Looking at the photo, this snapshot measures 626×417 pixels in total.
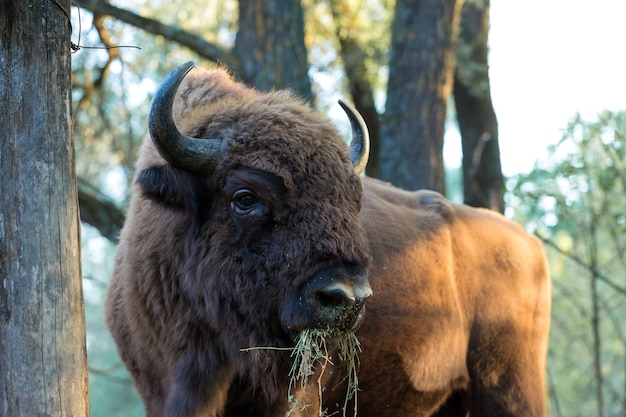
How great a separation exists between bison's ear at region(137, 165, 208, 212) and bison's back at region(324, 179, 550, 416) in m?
1.65

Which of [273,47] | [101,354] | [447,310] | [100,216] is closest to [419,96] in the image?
[273,47]

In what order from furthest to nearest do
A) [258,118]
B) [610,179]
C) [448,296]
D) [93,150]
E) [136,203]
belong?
1. [93,150]
2. [610,179]
3. [448,296]
4. [136,203]
5. [258,118]

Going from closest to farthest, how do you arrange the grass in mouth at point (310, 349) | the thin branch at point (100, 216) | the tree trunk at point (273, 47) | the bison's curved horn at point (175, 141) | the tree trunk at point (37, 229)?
the tree trunk at point (37, 229), the grass in mouth at point (310, 349), the bison's curved horn at point (175, 141), the tree trunk at point (273, 47), the thin branch at point (100, 216)

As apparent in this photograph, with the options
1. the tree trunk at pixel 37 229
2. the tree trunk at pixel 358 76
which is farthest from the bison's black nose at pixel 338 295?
the tree trunk at pixel 358 76

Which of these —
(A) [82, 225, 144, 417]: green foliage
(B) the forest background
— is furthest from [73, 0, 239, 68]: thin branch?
(A) [82, 225, 144, 417]: green foliage

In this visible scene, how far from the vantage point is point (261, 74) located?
9828mm

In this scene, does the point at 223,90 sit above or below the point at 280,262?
above

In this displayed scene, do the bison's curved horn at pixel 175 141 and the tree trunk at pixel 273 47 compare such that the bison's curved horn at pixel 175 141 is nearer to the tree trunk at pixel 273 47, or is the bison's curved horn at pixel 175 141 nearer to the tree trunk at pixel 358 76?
the tree trunk at pixel 273 47

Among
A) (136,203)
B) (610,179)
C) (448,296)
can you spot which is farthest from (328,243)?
(610,179)

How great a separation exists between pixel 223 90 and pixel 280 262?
6.23ft

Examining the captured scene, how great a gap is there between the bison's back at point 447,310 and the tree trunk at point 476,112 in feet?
16.0

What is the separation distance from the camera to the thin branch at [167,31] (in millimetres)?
10273

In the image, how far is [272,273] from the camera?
447 centimetres

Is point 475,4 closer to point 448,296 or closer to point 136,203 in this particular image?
point 448,296
